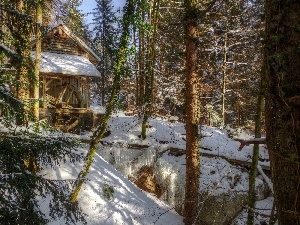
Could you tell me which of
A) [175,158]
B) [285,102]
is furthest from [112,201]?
[285,102]

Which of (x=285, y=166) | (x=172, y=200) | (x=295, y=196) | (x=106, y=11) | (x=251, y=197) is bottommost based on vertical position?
(x=172, y=200)

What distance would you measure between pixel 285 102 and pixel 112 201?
8.87 m

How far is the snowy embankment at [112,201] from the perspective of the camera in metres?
9.05

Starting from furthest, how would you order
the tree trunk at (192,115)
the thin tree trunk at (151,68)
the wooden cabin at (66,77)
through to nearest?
1. the wooden cabin at (66,77)
2. the thin tree trunk at (151,68)
3. the tree trunk at (192,115)

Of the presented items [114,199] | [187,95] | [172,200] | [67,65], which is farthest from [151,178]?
[67,65]

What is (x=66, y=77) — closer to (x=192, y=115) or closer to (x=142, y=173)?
(x=142, y=173)

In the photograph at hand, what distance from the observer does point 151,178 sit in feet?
38.5

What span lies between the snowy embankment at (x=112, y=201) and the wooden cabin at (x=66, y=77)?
6.57 meters

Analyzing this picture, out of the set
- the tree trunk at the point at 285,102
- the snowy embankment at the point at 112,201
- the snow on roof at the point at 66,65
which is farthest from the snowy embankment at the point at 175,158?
the tree trunk at the point at 285,102

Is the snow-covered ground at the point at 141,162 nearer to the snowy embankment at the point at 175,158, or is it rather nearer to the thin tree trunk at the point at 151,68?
the snowy embankment at the point at 175,158

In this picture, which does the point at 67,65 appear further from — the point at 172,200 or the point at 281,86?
the point at 281,86

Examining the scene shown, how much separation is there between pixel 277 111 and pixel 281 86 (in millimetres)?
169

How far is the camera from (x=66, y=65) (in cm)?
1694

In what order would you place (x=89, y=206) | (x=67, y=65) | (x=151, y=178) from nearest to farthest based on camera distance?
1. (x=89, y=206)
2. (x=151, y=178)
3. (x=67, y=65)
